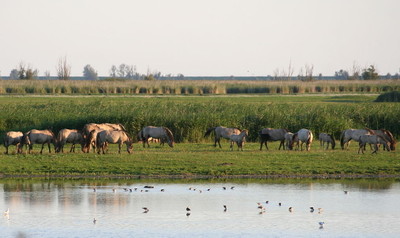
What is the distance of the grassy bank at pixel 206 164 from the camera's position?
26.2 meters

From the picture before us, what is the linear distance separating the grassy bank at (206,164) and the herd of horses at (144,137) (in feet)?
2.08

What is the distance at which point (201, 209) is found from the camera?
1953 cm

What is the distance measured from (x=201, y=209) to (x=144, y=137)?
14.7 meters

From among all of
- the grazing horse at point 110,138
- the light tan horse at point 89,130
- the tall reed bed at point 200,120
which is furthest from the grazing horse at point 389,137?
the light tan horse at point 89,130

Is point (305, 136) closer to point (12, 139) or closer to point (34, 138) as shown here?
point (34, 138)

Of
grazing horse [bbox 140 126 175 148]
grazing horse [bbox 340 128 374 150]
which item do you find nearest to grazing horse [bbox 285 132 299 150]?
grazing horse [bbox 340 128 374 150]

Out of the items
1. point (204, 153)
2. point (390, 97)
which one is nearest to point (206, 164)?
point (204, 153)

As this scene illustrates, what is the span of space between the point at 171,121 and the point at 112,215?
61.3ft

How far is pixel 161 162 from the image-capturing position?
91.5 ft

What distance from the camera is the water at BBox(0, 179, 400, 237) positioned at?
55.1 ft

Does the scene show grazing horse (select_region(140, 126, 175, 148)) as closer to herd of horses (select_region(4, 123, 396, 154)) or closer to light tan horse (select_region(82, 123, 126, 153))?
herd of horses (select_region(4, 123, 396, 154))

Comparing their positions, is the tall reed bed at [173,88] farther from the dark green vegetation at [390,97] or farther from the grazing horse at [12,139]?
the grazing horse at [12,139]

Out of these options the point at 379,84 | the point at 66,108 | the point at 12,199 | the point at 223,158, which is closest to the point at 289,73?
the point at 379,84

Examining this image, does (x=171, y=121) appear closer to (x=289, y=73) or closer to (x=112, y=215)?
(x=112, y=215)
